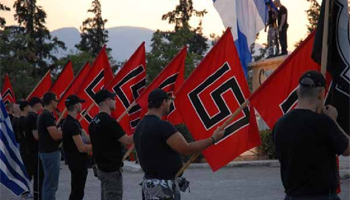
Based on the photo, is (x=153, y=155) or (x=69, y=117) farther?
(x=69, y=117)

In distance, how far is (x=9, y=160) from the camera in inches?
296

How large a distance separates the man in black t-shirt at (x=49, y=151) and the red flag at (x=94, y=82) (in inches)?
103

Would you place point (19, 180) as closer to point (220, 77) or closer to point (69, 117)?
point (69, 117)

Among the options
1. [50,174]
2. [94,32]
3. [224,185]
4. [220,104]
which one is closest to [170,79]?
[50,174]

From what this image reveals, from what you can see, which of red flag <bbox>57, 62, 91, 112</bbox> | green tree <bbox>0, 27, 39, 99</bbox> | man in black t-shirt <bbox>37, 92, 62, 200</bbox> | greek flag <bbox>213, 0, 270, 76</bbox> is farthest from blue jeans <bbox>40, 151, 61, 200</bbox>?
green tree <bbox>0, 27, 39, 99</bbox>

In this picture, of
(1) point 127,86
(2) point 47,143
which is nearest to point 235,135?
(2) point 47,143

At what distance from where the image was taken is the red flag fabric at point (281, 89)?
6.62 meters

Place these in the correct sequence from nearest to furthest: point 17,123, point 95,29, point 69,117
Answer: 1. point 69,117
2. point 17,123
3. point 95,29

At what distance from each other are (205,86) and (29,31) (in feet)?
161

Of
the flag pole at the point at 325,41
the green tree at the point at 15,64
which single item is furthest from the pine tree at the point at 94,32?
the flag pole at the point at 325,41

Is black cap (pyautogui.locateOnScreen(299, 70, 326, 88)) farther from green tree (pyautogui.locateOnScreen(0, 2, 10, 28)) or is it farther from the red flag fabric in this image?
green tree (pyautogui.locateOnScreen(0, 2, 10, 28))

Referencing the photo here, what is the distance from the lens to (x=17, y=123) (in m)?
12.9

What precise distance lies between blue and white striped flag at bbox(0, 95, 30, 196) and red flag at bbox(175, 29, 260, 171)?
6.42 ft

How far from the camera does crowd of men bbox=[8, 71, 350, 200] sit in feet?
15.1
